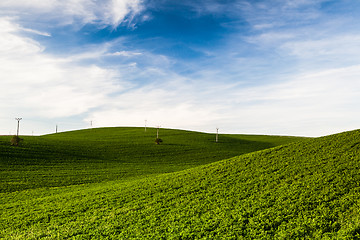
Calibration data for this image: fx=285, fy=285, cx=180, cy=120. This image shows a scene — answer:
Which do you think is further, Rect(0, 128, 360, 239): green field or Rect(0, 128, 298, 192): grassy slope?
Rect(0, 128, 298, 192): grassy slope

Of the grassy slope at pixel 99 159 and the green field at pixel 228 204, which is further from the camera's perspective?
the grassy slope at pixel 99 159

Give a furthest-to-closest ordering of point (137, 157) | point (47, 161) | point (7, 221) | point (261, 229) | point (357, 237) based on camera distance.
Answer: point (137, 157) < point (47, 161) < point (7, 221) < point (261, 229) < point (357, 237)

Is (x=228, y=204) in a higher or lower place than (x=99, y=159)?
higher

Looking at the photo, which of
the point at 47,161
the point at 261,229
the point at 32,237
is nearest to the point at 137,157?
the point at 47,161

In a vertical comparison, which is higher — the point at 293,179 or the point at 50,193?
the point at 293,179

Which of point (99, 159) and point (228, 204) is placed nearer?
point (228, 204)

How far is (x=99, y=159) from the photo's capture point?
2106 inches

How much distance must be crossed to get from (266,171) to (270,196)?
16.8 feet

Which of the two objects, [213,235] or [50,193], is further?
[50,193]

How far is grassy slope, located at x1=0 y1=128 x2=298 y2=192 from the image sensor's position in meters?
35.8

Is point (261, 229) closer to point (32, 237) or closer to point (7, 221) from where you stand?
point (32, 237)

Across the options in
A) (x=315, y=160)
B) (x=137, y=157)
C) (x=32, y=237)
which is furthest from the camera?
(x=137, y=157)

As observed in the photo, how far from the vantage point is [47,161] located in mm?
47875

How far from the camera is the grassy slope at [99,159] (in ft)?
117
